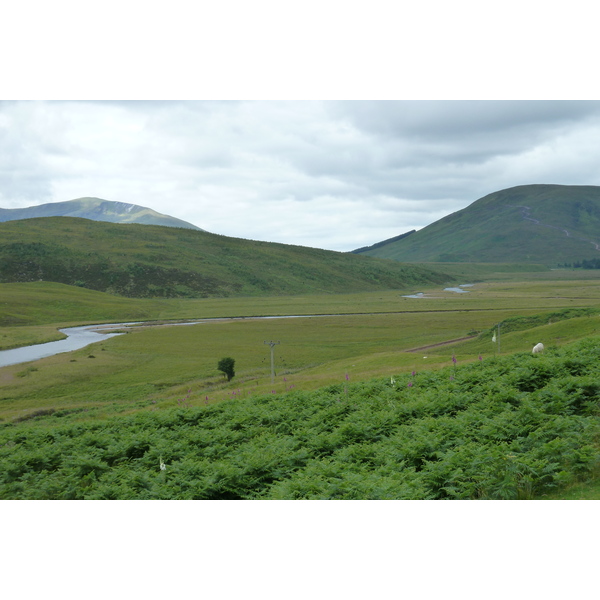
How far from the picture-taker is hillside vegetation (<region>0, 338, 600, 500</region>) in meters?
13.3

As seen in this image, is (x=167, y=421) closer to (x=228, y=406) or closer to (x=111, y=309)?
(x=228, y=406)

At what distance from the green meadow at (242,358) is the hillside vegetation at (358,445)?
37 centimetres

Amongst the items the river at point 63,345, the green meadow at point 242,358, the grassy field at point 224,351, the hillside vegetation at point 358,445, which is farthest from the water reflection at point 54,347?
the hillside vegetation at point 358,445

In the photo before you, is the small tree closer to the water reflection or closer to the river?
the river

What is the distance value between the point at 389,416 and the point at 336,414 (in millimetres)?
3188

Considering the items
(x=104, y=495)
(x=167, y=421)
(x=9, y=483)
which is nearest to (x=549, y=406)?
(x=104, y=495)

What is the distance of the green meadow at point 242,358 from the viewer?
32125mm

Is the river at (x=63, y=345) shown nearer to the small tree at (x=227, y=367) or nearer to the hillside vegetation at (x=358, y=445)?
the small tree at (x=227, y=367)

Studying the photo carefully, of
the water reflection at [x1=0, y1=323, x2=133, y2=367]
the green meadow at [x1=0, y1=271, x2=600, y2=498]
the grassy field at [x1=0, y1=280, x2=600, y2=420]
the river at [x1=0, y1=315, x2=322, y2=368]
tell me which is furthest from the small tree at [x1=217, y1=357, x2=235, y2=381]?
the water reflection at [x1=0, y1=323, x2=133, y2=367]

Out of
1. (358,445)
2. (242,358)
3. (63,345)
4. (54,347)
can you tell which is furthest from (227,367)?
(63,345)

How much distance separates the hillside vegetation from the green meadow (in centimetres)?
37

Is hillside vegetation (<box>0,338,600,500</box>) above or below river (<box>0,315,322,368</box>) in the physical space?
above

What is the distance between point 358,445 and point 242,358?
59.2 meters

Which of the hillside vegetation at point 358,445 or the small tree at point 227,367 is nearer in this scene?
the hillside vegetation at point 358,445
